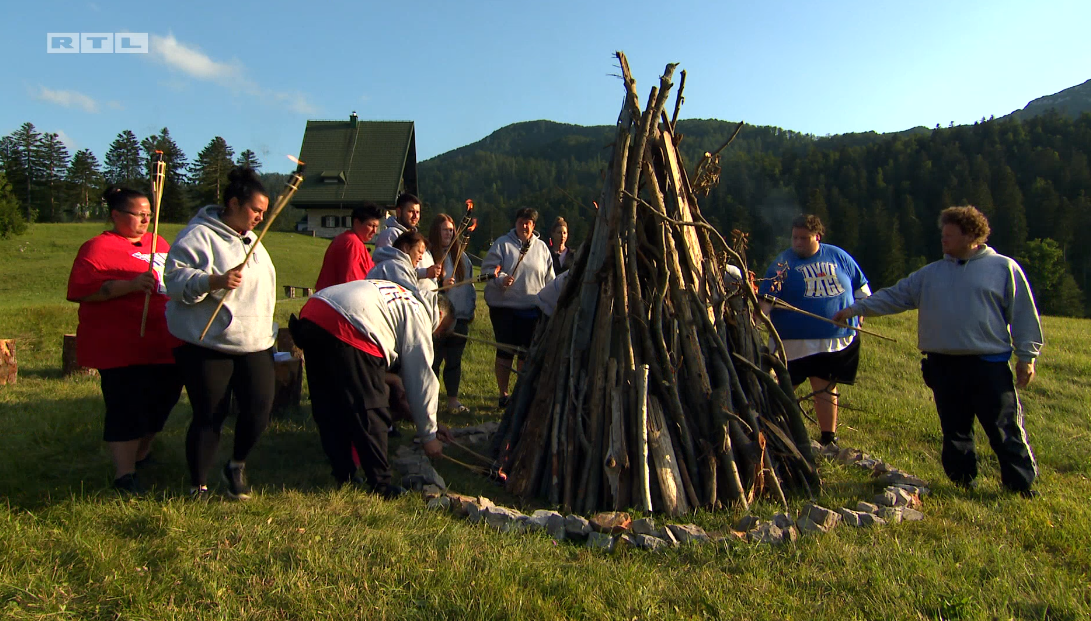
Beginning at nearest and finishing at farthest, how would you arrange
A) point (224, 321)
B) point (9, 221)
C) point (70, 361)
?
point (224, 321) → point (70, 361) → point (9, 221)

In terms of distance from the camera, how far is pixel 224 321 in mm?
3455

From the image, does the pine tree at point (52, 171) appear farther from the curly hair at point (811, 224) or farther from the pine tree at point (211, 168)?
the curly hair at point (811, 224)

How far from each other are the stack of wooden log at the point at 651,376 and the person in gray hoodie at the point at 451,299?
5.13ft

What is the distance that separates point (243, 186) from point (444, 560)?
7.48 ft

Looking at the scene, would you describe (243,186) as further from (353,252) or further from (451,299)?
(451,299)

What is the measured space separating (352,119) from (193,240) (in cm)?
4552

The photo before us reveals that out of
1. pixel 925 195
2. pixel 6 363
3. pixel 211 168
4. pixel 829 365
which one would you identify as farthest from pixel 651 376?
pixel 925 195

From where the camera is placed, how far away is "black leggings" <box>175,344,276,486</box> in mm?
3482

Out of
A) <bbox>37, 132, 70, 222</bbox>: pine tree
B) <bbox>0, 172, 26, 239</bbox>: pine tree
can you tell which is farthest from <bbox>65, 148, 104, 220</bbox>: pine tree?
<bbox>0, 172, 26, 239</bbox>: pine tree

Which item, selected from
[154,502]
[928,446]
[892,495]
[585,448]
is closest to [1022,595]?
[892,495]

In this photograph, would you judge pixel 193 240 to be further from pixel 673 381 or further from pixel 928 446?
pixel 928 446

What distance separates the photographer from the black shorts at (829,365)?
5293 millimetres

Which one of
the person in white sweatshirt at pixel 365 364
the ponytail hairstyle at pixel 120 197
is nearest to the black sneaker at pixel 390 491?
the person in white sweatshirt at pixel 365 364

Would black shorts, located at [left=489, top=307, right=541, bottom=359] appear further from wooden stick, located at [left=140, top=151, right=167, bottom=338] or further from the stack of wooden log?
wooden stick, located at [left=140, top=151, right=167, bottom=338]
